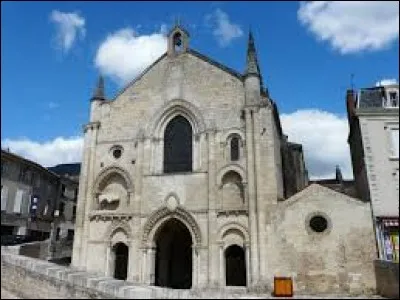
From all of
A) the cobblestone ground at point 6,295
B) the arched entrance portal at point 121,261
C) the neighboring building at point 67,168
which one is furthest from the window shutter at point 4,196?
the neighboring building at point 67,168

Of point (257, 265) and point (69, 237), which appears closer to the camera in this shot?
point (257, 265)

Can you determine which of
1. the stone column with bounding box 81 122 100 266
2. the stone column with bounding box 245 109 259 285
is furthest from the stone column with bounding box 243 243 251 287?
the stone column with bounding box 81 122 100 266

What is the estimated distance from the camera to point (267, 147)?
20.8 m

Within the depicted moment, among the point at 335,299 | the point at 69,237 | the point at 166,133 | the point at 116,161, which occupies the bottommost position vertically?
the point at 335,299

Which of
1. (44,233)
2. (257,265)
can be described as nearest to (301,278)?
(257,265)

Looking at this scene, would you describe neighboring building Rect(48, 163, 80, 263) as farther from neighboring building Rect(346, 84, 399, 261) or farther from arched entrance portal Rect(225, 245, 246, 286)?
neighboring building Rect(346, 84, 399, 261)

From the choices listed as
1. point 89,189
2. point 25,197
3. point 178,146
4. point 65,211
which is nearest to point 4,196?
point 25,197

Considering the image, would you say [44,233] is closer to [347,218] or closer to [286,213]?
[286,213]

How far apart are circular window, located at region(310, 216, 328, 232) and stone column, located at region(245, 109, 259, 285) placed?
2.81 m

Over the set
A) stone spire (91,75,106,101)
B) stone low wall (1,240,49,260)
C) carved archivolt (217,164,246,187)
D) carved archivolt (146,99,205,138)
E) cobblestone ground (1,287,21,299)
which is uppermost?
stone spire (91,75,106,101)

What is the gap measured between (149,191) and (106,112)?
6.37 metres

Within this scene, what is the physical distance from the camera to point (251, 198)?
20.1 m

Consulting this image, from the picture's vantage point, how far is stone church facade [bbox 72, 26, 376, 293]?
18766 mm

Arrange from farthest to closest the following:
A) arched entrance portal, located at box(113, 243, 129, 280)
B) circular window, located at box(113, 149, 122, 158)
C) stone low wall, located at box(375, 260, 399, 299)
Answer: circular window, located at box(113, 149, 122, 158)
arched entrance portal, located at box(113, 243, 129, 280)
stone low wall, located at box(375, 260, 399, 299)
